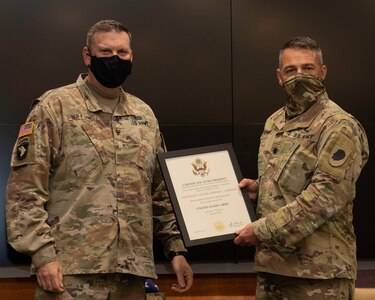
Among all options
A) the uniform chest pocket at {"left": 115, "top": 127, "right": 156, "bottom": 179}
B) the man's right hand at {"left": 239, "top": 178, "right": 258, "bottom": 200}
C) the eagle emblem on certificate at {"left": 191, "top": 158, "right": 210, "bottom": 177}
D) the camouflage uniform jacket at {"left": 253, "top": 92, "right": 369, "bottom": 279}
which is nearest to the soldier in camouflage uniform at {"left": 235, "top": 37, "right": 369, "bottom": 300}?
the camouflage uniform jacket at {"left": 253, "top": 92, "right": 369, "bottom": 279}

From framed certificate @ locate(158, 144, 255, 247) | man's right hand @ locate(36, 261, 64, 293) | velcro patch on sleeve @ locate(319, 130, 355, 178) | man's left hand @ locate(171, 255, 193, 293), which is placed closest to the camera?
man's right hand @ locate(36, 261, 64, 293)

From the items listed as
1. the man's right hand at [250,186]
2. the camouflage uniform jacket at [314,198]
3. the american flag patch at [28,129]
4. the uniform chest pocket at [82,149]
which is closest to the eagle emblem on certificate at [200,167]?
the man's right hand at [250,186]

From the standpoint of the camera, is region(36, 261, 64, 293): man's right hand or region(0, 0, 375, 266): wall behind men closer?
region(36, 261, 64, 293): man's right hand

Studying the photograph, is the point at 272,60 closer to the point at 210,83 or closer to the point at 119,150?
the point at 210,83

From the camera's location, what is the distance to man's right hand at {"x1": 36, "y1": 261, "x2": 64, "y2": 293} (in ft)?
7.88

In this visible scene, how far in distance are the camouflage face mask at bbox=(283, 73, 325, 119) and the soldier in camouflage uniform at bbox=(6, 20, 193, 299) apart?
0.69 metres

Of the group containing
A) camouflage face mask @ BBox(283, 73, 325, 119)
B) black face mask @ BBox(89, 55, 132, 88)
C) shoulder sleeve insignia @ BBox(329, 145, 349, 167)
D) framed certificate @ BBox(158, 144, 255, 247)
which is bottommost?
framed certificate @ BBox(158, 144, 255, 247)

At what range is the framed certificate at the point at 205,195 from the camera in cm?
276

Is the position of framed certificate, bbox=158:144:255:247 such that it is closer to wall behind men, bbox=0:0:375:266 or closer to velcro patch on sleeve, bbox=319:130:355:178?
velcro patch on sleeve, bbox=319:130:355:178

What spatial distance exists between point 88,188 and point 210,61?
188cm

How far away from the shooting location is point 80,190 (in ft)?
8.32

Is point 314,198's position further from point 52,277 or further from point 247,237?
point 52,277

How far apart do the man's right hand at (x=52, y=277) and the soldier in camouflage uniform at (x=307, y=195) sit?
32.0 inches

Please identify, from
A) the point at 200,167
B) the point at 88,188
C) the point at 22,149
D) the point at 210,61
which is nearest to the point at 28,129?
the point at 22,149
